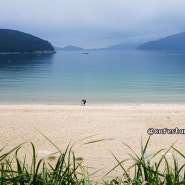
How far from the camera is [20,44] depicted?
173625 millimetres

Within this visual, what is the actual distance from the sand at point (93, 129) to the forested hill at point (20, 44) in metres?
154

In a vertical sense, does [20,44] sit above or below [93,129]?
above

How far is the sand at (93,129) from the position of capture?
9.95 metres

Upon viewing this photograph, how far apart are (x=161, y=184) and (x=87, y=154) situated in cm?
746

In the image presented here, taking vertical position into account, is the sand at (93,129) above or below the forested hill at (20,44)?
below

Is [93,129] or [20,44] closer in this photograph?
[93,129]

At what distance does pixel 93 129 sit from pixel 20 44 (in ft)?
550

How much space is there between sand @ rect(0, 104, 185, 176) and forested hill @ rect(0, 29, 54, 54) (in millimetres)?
154429

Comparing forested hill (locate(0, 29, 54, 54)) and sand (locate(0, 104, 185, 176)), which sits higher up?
forested hill (locate(0, 29, 54, 54))

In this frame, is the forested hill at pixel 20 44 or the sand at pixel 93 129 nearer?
the sand at pixel 93 129

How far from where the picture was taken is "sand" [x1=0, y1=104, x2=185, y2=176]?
9.95m

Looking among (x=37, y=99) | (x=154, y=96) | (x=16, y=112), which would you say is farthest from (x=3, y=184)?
(x=154, y=96)

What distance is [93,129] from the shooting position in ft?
41.5

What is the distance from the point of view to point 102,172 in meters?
7.39
